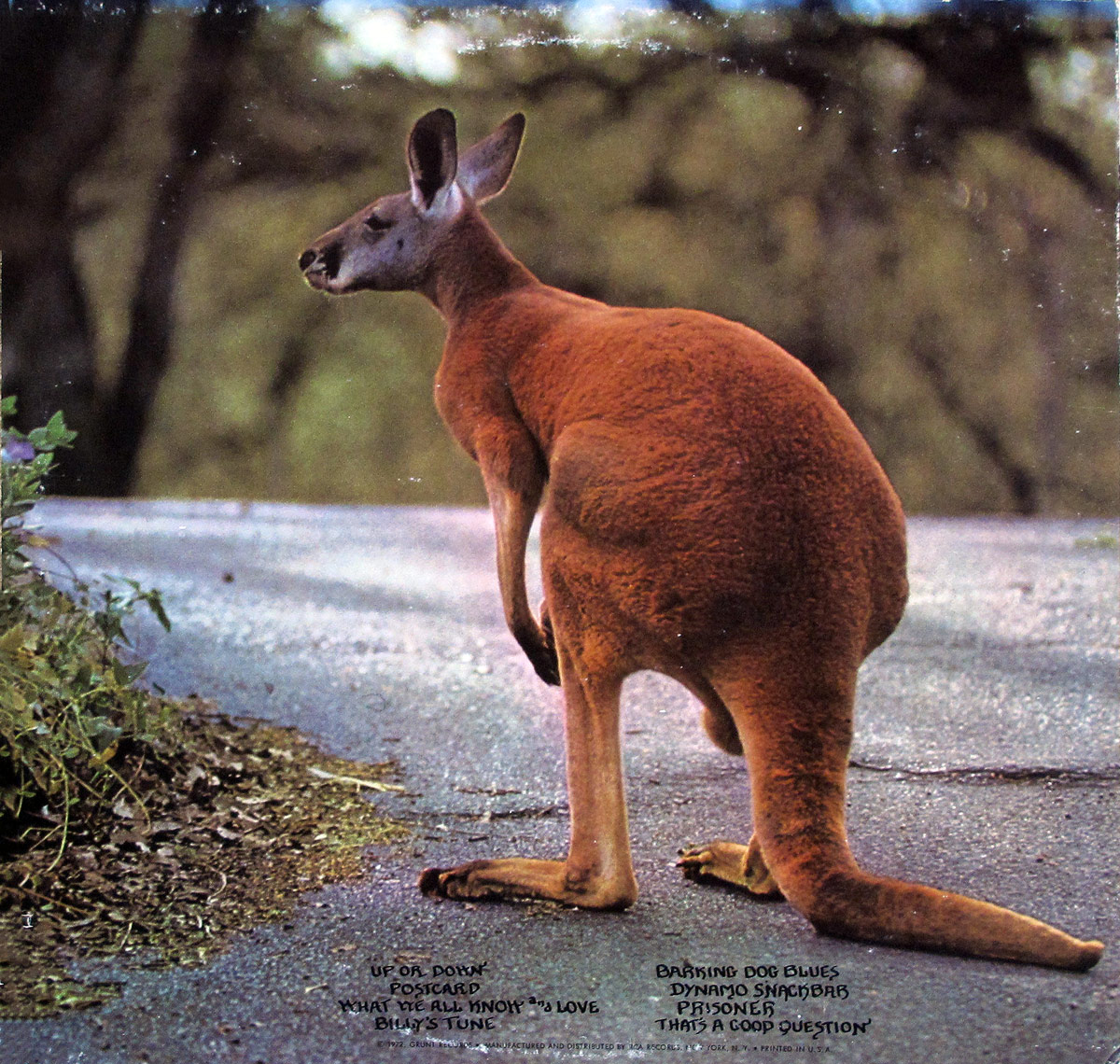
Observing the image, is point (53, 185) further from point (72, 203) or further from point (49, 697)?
point (49, 697)

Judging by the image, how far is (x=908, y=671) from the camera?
11.1ft

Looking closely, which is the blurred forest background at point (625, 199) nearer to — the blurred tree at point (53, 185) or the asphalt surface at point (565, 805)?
the blurred tree at point (53, 185)

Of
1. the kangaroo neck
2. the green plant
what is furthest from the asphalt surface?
the kangaroo neck

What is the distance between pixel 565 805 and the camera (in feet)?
8.76

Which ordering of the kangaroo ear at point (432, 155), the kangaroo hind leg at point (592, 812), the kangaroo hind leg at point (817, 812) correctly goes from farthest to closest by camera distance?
the kangaroo ear at point (432, 155)
the kangaroo hind leg at point (592, 812)
the kangaroo hind leg at point (817, 812)

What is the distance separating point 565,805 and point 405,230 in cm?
134

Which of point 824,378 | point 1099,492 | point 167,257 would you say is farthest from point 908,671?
point 167,257

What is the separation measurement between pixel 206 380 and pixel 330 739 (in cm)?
102

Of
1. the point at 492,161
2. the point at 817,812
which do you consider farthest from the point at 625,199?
the point at 817,812

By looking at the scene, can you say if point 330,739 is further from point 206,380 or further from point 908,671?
point 908,671

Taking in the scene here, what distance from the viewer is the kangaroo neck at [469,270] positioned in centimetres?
254

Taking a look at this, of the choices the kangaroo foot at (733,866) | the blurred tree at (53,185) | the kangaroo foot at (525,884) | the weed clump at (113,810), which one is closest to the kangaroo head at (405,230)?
the blurred tree at (53,185)

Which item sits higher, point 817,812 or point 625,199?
point 625,199

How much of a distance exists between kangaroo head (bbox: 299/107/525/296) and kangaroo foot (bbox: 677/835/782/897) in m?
1.37
